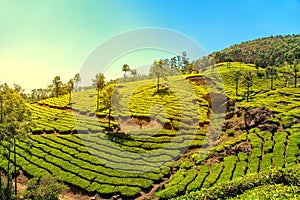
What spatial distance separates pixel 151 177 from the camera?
1200 inches

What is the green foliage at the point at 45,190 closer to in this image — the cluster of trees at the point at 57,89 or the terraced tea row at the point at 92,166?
the terraced tea row at the point at 92,166

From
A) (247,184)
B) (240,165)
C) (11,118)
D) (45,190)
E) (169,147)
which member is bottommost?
(45,190)

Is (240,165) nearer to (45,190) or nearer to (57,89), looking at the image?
(45,190)

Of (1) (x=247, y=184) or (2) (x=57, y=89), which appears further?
(2) (x=57, y=89)

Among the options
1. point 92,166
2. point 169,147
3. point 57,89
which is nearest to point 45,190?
point 92,166

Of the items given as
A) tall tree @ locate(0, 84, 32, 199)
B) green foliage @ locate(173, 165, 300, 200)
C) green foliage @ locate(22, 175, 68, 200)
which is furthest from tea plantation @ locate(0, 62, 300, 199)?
tall tree @ locate(0, 84, 32, 199)

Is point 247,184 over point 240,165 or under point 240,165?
over

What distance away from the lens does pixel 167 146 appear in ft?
124

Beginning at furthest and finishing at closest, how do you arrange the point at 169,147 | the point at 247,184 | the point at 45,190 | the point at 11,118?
1. the point at 169,147
2. the point at 45,190
3. the point at 11,118
4. the point at 247,184

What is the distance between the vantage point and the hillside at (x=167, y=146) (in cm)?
2797

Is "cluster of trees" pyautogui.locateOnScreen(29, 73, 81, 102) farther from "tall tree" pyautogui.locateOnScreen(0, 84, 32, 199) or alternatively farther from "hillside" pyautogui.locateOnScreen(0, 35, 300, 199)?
"tall tree" pyautogui.locateOnScreen(0, 84, 32, 199)

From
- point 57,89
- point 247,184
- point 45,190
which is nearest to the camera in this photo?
point 247,184

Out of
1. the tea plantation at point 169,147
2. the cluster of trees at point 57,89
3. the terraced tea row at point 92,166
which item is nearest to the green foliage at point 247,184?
the tea plantation at point 169,147

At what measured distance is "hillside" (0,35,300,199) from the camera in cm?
2797
